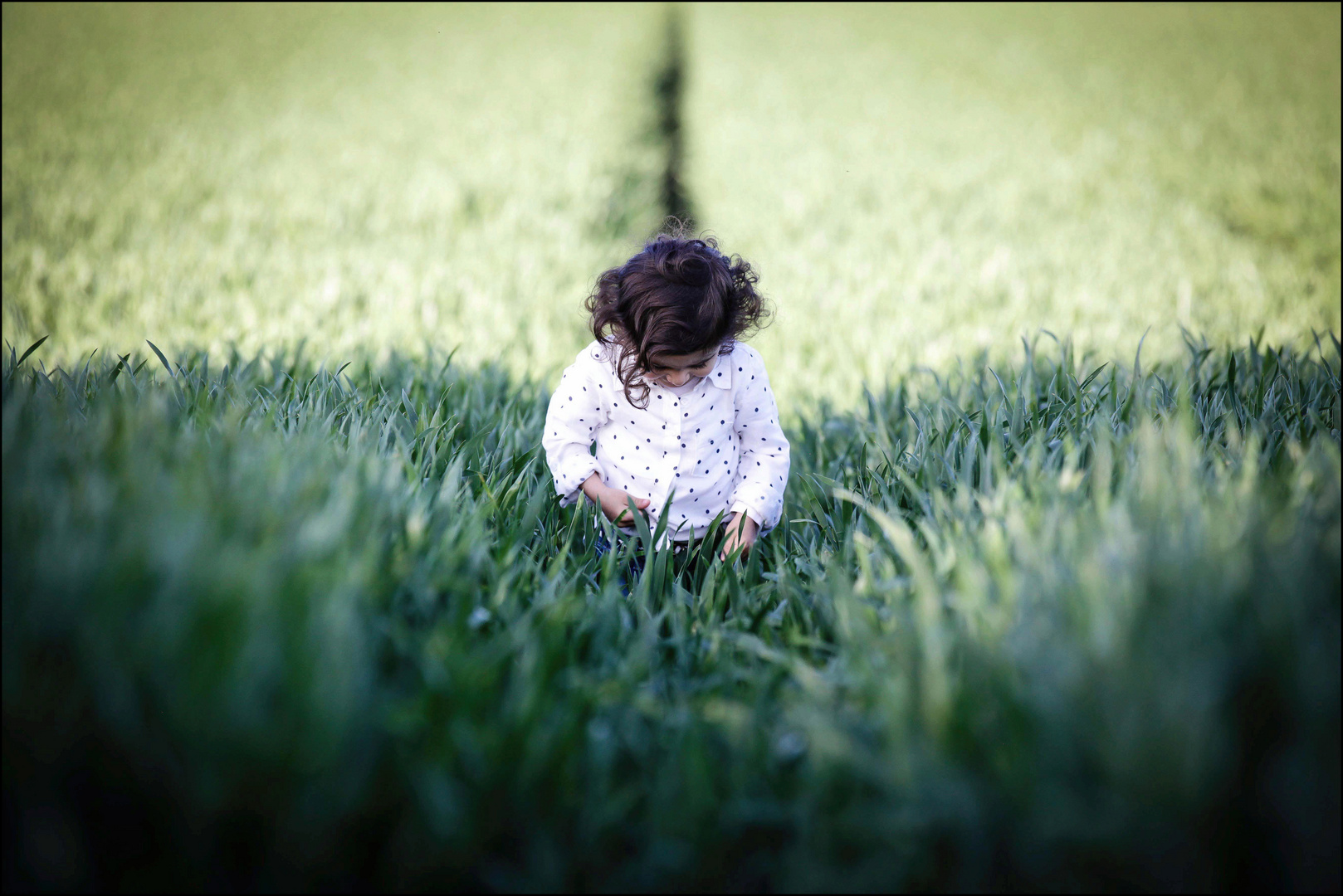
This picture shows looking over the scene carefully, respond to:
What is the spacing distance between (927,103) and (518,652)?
10.7 meters

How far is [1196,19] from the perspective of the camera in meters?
13.9

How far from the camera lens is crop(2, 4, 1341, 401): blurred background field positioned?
365cm

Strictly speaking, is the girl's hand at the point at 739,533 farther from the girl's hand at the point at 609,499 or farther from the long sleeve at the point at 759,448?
the girl's hand at the point at 609,499

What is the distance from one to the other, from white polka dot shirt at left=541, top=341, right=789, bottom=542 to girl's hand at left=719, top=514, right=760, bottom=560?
2cm

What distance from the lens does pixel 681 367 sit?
68.7 inches

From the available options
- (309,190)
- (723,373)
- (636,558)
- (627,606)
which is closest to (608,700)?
(627,606)

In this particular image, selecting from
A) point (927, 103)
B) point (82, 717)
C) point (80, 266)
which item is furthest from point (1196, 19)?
point (82, 717)

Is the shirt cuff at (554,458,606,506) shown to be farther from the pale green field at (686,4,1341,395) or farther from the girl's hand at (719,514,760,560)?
the pale green field at (686,4,1341,395)

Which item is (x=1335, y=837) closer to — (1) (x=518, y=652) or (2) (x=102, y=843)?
(1) (x=518, y=652)

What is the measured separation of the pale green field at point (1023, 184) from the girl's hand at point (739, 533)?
1.08 metres

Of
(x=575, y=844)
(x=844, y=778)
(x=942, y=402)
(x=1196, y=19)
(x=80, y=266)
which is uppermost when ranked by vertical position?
(x=1196, y=19)

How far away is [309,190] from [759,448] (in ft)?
15.9

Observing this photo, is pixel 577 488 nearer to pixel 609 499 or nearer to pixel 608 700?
pixel 609 499

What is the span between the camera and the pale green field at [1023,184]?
13.1ft
